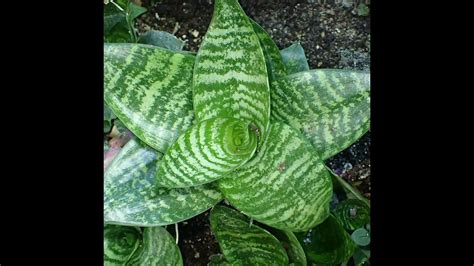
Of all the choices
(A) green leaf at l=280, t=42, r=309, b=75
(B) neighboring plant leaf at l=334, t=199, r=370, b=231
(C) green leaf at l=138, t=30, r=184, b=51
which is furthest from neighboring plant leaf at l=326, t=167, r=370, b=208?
(C) green leaf at l=138, t=30, r=184, b=51

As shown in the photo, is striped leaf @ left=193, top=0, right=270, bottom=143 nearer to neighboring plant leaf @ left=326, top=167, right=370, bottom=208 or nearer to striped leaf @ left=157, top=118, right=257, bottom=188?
striped leaf @ left=157, top=118, right=257, bottom=188

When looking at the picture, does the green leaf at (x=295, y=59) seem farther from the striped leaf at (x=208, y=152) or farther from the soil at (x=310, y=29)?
the striped leaf at (x=208, y=152)

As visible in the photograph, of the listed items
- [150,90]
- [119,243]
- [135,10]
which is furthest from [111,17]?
[119,243]

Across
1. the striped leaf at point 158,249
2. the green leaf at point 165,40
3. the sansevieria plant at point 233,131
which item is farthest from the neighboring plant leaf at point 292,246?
the green leaf at point 165,40

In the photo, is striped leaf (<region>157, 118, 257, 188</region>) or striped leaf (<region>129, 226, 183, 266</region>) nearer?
striped leaf (<region>157, 118, 257, 188</region>)

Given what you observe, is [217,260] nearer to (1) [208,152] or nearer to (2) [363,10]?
(1) [208,152]
